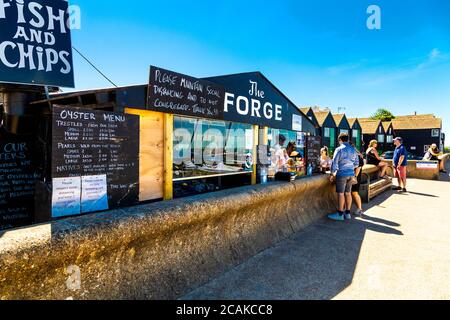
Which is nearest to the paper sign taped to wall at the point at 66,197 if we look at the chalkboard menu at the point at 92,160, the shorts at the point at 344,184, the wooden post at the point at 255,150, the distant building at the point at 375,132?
the chalkboard menu at the point at 92,160

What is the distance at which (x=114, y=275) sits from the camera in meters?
2.31

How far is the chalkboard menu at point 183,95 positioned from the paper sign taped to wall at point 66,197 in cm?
180

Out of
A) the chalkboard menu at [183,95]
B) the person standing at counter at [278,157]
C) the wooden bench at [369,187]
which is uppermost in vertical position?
the chalkboard menu at [183,95]

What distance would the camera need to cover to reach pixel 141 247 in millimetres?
2549

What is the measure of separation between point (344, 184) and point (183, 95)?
4.02 metres

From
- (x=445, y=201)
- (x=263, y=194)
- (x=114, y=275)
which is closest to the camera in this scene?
(x=114, y=275)

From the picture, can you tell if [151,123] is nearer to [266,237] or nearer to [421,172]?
[266,237]

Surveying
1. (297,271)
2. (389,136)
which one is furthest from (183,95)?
(389,136)

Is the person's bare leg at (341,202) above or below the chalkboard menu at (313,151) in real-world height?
below

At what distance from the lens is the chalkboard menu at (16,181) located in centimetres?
395

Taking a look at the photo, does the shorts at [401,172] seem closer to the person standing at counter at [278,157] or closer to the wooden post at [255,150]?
the person standing at counter at [278,157]

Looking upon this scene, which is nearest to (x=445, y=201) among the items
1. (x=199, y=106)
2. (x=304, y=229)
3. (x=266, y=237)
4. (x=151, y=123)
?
(x=304, y=229)

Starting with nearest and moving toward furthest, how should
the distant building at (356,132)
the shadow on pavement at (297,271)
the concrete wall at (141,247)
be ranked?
the concrete wall at (141,247) < the shadow on pavement at (297,271) < the distant building at (356,132)
